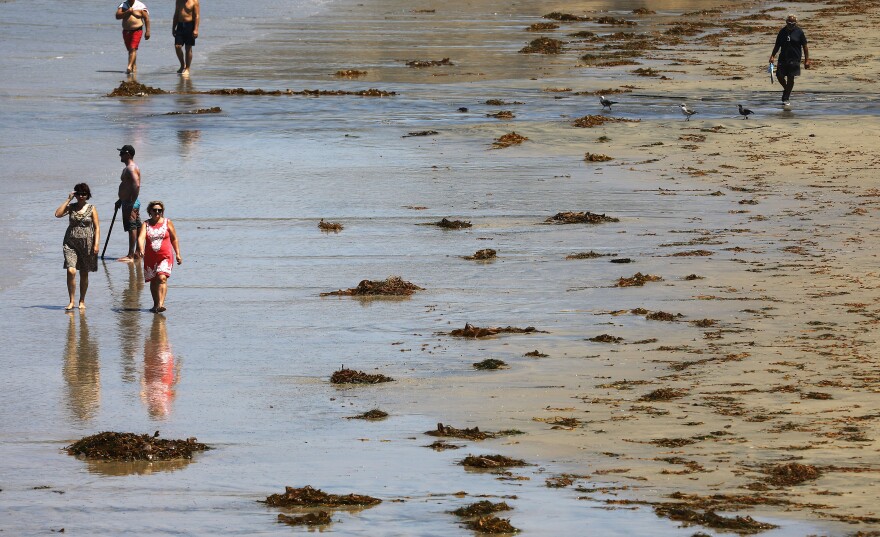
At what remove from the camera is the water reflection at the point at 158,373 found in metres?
11.1

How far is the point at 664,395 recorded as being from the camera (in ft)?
36.1

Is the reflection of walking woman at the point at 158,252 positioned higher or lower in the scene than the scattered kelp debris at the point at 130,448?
higher

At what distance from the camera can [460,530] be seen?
8398mm

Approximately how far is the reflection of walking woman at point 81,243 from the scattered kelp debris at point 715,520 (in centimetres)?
745

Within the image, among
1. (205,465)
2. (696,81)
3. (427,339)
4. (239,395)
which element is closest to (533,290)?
(427,339)

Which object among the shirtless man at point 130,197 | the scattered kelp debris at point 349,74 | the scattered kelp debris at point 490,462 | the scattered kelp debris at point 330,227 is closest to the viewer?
the scattered kelp debris at point 490,462

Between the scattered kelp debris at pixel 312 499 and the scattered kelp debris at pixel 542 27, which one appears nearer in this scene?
the scattered kelp debris at pixel 312 499

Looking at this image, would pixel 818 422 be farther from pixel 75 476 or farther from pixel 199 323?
pixel 199 323

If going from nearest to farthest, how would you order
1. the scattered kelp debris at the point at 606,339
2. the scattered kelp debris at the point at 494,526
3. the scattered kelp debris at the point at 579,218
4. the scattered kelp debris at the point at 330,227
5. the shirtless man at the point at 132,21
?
the scattered kelp debris at the point at 494,526 < the scattered kelp debris at the point at 606,339 < the scattered kelp debris at the point at 330,227 < the scattered kelp debris at the point at 579,218 < the shirtless man at the point at 132,21

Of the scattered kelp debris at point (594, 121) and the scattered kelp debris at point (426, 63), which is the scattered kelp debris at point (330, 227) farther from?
the scattered kelp debris at point (426, 63)

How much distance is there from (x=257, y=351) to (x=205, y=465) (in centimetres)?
304

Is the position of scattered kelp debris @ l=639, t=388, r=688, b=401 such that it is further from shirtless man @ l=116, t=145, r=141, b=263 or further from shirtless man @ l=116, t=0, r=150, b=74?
shirtless man @ l=116, t=0, r=150, b=74

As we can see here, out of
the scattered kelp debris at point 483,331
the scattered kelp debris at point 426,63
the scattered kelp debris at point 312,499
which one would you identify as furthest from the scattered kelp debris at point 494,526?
the scattered kelp debris at point 426,63

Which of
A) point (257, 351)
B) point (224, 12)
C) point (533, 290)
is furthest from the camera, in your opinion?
point (224, 12)
